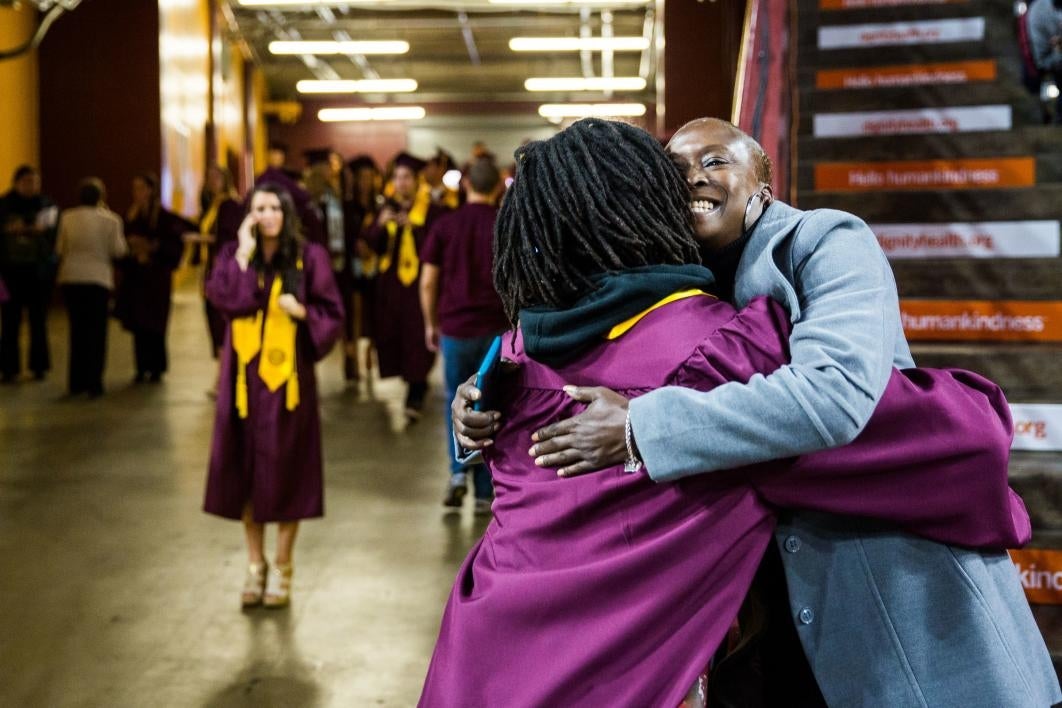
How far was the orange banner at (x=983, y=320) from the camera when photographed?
450 centimetres

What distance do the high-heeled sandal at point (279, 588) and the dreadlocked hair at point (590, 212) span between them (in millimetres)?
3251

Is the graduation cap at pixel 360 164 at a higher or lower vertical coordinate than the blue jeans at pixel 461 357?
higher

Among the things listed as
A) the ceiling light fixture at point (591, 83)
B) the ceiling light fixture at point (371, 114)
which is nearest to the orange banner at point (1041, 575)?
the ceiling light fixture at point (591, 83)

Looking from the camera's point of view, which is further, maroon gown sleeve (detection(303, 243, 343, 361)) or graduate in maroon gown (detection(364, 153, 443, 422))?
graduate in maroon gown (detection(364, 153, 443, 422))

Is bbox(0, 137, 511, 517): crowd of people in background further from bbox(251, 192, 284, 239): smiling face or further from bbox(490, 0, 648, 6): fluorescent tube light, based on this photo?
bbox(490, 0, 648, 6): fluorescent tube light

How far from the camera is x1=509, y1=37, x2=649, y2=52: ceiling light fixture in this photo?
21.2 metres

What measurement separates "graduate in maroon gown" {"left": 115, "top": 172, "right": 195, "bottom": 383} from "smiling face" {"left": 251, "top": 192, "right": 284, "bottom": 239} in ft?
19.9

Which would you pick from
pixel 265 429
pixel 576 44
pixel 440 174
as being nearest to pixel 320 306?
pixel 265 429

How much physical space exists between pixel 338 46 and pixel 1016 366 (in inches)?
759

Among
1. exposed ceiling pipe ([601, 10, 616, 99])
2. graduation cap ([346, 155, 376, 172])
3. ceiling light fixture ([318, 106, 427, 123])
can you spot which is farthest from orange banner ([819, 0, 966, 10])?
ceiling light fixture ([318, 106, 427, 123])

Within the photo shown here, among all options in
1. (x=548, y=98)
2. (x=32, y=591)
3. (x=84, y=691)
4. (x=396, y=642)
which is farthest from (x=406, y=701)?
(x=548, y=98)

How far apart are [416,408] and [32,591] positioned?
4127 millimetres

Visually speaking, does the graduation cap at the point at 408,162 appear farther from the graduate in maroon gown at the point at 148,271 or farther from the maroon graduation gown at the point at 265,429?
the maroon graduation gown at the point at 265,429

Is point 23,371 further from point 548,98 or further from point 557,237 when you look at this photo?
point 548,98
